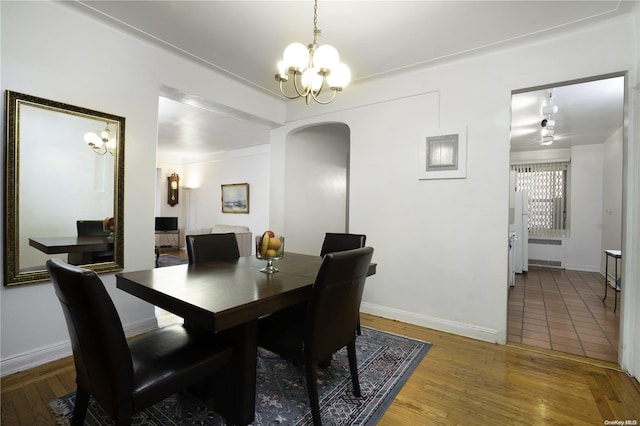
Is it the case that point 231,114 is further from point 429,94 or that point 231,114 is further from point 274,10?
point 429,94

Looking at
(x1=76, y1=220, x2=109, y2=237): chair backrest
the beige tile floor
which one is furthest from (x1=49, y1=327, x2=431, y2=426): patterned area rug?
the beige tile floor

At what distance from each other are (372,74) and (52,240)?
125 inches

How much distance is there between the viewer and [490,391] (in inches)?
76.0

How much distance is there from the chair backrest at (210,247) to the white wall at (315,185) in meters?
1.69

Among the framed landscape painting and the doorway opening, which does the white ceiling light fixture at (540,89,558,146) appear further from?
the framed landscape painting

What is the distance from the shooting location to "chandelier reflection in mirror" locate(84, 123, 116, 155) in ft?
7.78

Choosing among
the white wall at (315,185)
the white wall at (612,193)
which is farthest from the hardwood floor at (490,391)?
the white wall at (612,193)

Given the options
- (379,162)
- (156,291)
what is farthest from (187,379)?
(379,162)

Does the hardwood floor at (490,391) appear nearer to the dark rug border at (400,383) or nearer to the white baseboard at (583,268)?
the dark rug border at (400,383)

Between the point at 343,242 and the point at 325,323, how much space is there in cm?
130

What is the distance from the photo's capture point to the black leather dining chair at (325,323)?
4.93 feet

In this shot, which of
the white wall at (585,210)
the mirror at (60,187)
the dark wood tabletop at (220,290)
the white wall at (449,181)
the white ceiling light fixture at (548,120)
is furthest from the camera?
the white wall at (585,210)

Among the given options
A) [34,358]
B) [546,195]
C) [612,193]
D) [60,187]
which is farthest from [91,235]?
[546,195]

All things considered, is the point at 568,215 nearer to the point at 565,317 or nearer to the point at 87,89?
the point at 565,317
